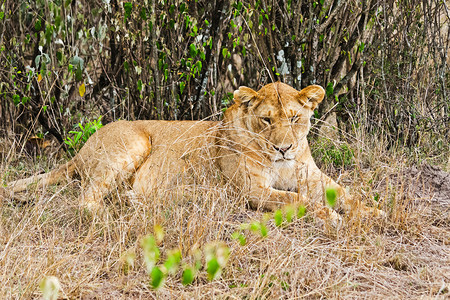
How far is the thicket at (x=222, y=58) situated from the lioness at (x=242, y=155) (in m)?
0.79

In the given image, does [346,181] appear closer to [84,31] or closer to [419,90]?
[419,90]

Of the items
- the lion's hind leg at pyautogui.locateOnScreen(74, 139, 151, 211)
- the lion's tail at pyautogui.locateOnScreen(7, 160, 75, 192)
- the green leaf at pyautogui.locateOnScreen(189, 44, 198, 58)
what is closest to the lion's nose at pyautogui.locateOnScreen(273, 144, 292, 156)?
the lion's hind leg at pyautogui.locateOnScreen(74, 139, 151, 211)

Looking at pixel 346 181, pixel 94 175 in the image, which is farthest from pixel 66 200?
pixel 346 181

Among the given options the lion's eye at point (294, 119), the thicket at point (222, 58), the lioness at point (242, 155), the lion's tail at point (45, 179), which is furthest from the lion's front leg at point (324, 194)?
the lion's tail at point (45, 179)

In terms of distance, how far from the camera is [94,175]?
4.44 metres

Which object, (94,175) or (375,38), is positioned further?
(375,38)

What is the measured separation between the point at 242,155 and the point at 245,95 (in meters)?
0.42

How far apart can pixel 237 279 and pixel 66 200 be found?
1604mm

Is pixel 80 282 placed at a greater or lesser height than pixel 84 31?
lesser

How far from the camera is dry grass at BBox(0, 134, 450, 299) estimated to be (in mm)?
2717

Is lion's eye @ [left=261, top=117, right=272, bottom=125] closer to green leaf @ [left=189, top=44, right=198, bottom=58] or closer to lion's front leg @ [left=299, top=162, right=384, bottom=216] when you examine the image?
lion's front leg @ [left=299, top=162, right=384, bottom=216]

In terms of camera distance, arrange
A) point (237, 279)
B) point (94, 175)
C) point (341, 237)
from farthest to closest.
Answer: point (94, 175)
point (341, 237)
point (237, 279)

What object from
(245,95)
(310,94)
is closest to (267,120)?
(245,95)

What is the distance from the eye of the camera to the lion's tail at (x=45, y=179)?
4.35m
